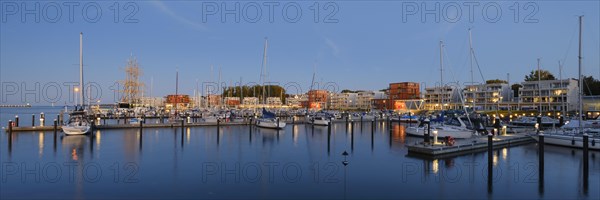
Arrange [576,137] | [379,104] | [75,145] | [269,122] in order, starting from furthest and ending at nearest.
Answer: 1. [379,104]
2. [269,122]
3. [75,145]
4. [576,137]

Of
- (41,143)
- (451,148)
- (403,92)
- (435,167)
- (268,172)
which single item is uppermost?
(403,92)

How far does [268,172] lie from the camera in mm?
20719

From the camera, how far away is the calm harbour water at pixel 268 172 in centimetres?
1605

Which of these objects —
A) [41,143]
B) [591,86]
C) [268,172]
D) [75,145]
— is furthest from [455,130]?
[591,86]

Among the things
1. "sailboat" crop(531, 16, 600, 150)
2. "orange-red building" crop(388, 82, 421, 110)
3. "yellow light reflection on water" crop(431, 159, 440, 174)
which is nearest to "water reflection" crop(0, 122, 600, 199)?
"yellow light reflection on water" crop(431, 159, 440, 174)

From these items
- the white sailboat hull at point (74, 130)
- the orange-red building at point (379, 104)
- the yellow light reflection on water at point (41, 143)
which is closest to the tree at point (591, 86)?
the orange-red building at point (379, 104)

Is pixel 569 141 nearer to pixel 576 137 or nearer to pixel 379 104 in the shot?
pixel 576 137

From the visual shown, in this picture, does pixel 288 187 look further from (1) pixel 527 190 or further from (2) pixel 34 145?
Result: (2) pixel 34 145

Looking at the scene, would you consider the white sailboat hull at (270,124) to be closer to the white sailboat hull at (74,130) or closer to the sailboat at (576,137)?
the white sailboat hull at (74,130)

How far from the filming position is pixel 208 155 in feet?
86.8

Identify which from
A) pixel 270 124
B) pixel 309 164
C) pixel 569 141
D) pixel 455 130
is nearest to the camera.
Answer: pixel 309 164

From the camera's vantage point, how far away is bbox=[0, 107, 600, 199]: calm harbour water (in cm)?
1605

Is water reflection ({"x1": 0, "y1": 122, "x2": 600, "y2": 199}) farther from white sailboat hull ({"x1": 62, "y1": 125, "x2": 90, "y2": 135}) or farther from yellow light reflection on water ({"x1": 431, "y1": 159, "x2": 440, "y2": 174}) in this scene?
white sailboat hull ({"x1": 62, "y1": 125, "x2": 90, "y2": 135})

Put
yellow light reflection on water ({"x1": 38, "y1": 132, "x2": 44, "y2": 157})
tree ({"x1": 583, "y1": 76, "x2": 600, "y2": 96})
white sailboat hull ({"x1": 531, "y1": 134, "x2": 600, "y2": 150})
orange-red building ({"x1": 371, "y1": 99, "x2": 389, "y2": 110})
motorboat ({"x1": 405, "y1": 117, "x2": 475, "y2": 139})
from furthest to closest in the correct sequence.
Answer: orange-red building ({"x1": 371, "y1": 99, "x2": 389, "y2": 110}) < tree ({"x1": 583, "y1": 76, "x2": 600, "y2": 96}) < motorboat ({"x1": 405, "y1": 117, "x2": 475, "y2": 139}) < white sailboat hull ({"x1": 531, "y1": 134, "x2": 600, "y2": 150}) < yellow light reflection on water ({"x1": 38, "y1": 132, "x2": 44, "y2": 157})
